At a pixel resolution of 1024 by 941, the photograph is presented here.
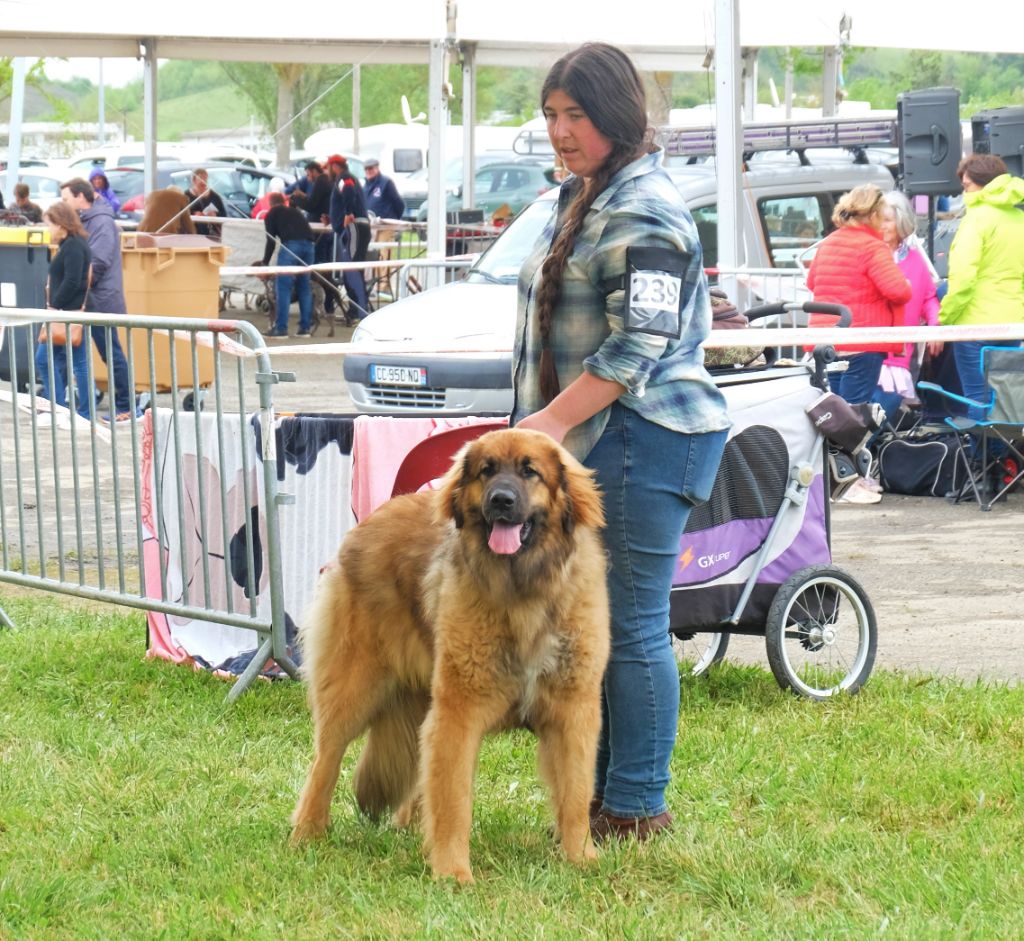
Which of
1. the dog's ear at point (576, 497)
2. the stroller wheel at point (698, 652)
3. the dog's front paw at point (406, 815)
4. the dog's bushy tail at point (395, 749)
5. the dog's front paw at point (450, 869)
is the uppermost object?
the dog's ear at point (576, 497)

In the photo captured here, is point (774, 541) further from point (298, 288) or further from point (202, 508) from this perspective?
point (298, 288)

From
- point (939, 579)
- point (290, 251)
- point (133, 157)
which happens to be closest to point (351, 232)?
point (290, 251)

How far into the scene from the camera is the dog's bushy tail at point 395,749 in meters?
4.07

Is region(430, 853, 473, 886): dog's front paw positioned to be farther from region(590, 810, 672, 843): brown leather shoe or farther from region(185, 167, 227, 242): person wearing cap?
region(185, 167, 227, 242): person wearing cap

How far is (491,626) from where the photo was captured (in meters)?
3.63

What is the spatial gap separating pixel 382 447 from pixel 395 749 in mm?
1623

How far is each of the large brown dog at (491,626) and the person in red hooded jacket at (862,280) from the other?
6559 mm

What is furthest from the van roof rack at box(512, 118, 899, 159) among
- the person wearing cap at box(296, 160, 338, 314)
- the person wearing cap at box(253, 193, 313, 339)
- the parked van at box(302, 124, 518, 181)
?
the parked van at box(302, 124, 518, 181)

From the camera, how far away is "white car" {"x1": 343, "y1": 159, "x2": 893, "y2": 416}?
34.3 ft

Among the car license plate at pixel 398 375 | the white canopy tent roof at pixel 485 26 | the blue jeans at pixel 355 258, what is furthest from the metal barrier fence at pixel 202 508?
the blue jeans at pixel 355 258

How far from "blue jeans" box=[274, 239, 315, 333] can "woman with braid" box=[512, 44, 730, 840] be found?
1610 centimetres

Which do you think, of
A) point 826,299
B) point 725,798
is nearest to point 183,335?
point 826,299

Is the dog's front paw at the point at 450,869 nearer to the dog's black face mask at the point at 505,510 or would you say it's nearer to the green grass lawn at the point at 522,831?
the green grass lawn at the point at 522,831

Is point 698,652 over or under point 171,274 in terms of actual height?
under
